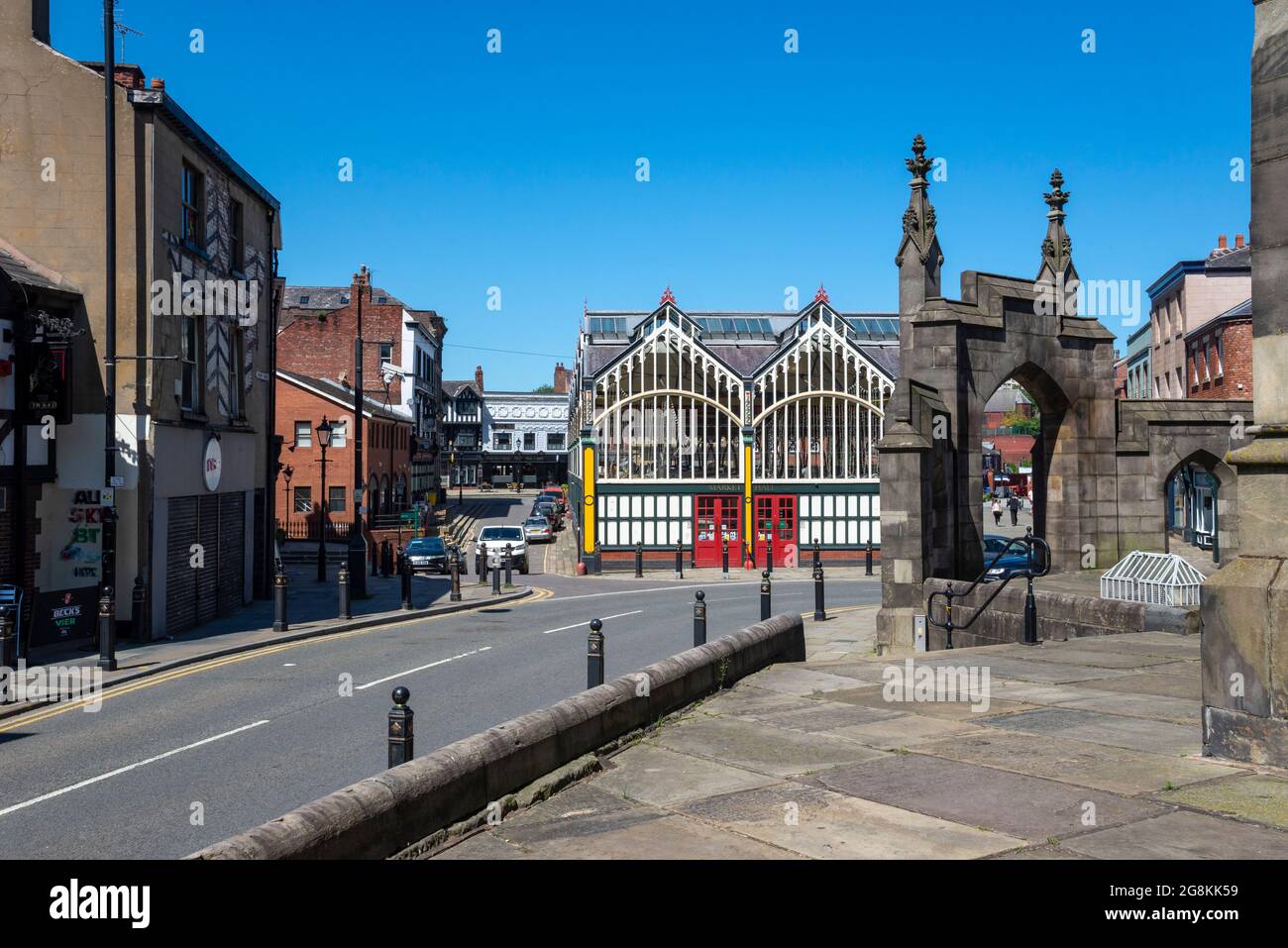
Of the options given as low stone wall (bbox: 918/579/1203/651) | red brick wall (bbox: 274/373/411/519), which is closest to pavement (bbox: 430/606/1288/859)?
low stone wall (bbox: 918/579/1203/651)

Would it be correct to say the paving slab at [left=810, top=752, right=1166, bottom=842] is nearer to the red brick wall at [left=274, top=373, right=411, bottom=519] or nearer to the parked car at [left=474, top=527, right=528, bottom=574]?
the parked car at [left=474, top=527, right=528, bottom=574]

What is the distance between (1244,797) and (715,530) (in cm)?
3584

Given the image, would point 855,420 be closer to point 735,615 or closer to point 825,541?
point 825,541

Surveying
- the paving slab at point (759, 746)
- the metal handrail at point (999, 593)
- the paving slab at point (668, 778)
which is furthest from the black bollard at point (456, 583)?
the paving slab at point (668, 778)

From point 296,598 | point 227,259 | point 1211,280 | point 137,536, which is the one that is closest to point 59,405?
point 137,536

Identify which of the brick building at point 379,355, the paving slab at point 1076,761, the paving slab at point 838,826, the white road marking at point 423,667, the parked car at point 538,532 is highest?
the brick building at point 379,355

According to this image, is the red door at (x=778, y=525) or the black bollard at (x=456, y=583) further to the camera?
the red door at (x=778, y=525)

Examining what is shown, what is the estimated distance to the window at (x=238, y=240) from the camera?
25609 millimetres

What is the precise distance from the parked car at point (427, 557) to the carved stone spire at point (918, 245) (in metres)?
21.6

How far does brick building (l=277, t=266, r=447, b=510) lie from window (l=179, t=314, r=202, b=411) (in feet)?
105

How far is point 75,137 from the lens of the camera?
1997 centimetres

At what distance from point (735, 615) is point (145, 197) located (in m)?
14.8

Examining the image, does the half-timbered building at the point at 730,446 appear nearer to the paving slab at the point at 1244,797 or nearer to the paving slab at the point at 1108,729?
the paving slab at the point at 1108,729

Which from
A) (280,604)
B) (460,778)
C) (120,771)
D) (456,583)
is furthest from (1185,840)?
(456,583)
